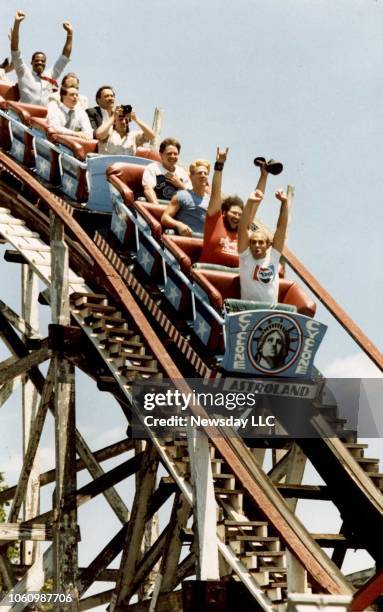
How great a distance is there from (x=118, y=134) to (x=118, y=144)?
0.16 metres

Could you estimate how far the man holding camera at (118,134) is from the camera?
1352cm

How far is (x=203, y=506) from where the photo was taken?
868 cm

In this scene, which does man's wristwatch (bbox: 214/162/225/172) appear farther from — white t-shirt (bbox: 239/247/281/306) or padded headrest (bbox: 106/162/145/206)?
padded headrest (bbox: 106/162/145/206)

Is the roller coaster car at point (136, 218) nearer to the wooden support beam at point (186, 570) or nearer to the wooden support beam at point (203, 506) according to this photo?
the wooden support beam at point (186, 570)

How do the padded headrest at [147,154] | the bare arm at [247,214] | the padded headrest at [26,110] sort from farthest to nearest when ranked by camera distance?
the padded headrest at [26,110], the padded headrest at [147,154], the bare arm at [247,214]

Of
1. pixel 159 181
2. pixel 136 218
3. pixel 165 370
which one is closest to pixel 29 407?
pixel 159 181

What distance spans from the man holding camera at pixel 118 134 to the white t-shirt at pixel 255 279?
3416 millimetres

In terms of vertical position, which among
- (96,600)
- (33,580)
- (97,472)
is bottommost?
(96,600)

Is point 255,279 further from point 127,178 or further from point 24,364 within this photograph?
point 127,178

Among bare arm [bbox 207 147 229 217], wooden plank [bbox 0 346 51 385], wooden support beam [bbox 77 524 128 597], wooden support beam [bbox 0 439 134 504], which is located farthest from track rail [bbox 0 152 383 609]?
wooden support beam [bbox 0 439 134 504]

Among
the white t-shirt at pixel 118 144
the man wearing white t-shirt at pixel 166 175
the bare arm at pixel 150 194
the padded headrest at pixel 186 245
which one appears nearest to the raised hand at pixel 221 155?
the padded headrest at pixel 186 245

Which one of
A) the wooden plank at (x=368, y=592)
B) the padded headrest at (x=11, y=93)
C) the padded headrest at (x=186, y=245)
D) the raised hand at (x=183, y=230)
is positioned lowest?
the wooden plank at (x=368, y=592)

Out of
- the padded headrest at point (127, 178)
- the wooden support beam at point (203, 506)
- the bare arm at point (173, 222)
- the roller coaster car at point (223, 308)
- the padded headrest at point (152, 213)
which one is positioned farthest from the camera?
the padded headrest at point (127, 178)

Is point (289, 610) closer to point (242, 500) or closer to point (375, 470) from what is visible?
point (242, 500)
